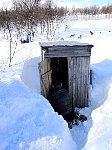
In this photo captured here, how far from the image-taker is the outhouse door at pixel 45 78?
12.3 metres

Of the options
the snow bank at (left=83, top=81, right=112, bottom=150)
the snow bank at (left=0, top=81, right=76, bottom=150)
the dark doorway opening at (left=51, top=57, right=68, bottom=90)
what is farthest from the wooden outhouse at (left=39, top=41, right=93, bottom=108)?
the snow bank at (left=0, top=81, right=76, bottom=150)

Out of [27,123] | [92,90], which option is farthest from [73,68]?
[27,123]

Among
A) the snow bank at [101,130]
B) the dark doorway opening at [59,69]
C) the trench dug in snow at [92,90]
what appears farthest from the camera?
→ the dark doorway opening at [59,69]

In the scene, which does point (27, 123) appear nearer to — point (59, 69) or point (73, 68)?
point (73, 68)

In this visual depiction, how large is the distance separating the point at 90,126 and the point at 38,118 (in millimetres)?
3086

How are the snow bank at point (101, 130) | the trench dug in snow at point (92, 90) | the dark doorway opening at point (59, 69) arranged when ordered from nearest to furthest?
the snow bank at point (101, 130), the trench dug in snow at point (92, 90), the dark doorway opening at point (59, 69)

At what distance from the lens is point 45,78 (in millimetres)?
12891

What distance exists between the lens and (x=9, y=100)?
29.1 ft

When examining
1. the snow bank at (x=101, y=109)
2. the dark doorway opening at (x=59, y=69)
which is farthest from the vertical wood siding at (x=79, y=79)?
the dark doorway opening at (x=59, y=69)

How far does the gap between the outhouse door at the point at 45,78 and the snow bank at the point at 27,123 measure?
217 centimetres

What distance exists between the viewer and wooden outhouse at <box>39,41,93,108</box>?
12902mm

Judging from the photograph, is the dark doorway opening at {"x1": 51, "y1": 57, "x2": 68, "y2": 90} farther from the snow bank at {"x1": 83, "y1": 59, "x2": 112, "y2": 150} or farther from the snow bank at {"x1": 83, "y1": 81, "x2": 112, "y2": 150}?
the snow bank at {"x1": 83, "y1": 81, "x2": 112, "y2": 150}

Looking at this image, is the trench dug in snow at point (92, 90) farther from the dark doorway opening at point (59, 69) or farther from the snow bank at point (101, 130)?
the dark doorway opening at point (59, 69)

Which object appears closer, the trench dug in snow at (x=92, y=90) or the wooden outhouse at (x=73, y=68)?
the trench dug in snow at (x=92, y=90)
